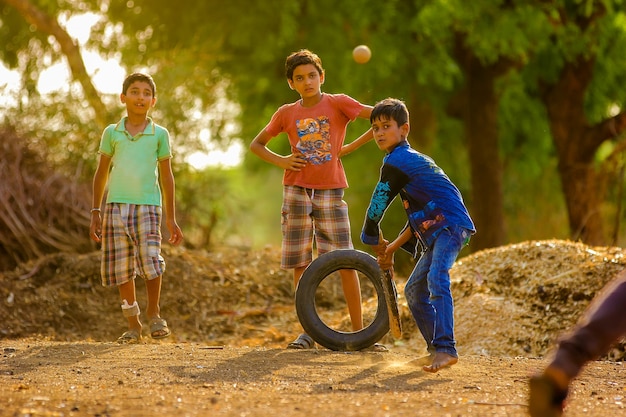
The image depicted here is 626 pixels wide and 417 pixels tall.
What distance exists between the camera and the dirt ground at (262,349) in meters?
4.17

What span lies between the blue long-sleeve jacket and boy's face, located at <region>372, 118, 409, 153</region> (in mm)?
142

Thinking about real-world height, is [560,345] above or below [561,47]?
below

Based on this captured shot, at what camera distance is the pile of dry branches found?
33.8 feet

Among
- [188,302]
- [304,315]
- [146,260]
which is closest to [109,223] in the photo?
[146,260]

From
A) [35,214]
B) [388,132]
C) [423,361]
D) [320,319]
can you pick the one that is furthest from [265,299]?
[388,132]

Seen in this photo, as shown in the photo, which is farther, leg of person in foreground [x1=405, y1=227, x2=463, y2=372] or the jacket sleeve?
the jacket sleeve

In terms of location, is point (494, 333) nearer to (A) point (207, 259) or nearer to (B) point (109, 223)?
(B) point (109, 223)

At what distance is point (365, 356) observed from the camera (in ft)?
19.0

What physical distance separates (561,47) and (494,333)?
8.00 metres

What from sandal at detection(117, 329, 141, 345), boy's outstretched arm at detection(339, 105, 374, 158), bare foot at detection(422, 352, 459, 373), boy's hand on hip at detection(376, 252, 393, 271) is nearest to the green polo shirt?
sandal at detection(117, 329, 141, 345)

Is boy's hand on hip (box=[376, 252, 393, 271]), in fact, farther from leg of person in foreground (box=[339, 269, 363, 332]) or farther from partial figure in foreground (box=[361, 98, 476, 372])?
leg of person in foreground (box=[339, 269, 363, 332])

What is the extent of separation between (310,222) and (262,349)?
91 centimetres

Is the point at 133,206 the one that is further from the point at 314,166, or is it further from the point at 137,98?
the point at 314,166

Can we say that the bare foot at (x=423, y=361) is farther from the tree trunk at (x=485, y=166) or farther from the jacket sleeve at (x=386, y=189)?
the tree trunk at (x=485, y=166)
